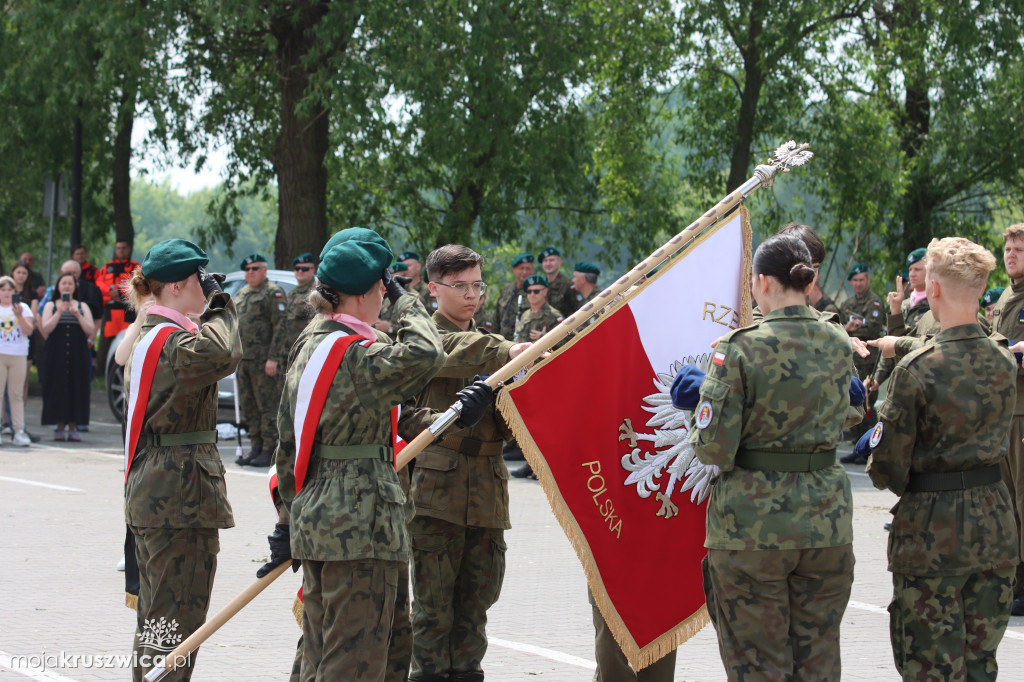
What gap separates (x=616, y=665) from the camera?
513 centimetres

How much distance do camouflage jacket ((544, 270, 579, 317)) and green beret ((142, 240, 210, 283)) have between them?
9803 mm

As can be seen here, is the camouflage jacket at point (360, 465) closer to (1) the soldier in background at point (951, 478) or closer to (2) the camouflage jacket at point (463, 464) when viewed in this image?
(2) the camouflage jacket at point (463, 464)

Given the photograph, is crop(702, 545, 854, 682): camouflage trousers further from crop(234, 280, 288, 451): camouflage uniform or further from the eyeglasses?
crop(234, 280, 288, 451): camouflage uniform

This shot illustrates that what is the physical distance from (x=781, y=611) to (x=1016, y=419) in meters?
3.73

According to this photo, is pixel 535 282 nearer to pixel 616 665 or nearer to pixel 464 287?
pixel 464 287

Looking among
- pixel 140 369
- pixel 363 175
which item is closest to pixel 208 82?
pixel 363 175

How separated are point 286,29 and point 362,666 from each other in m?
16.2

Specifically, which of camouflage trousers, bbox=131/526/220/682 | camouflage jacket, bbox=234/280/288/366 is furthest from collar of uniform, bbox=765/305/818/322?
camouflage jacket, bbox=234/280/288/366

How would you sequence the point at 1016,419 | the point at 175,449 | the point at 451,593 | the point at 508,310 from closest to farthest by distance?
the point at 175,449 < the point at 451,593 < the point at 1016,419 < the point at 508,310

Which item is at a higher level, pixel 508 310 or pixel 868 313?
pixel 868 313

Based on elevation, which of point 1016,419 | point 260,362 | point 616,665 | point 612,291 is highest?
point 612,291

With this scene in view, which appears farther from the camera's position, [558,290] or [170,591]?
[558,290]

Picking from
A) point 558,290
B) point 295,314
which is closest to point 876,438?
point 295,314

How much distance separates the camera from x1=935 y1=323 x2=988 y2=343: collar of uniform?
4598mm
